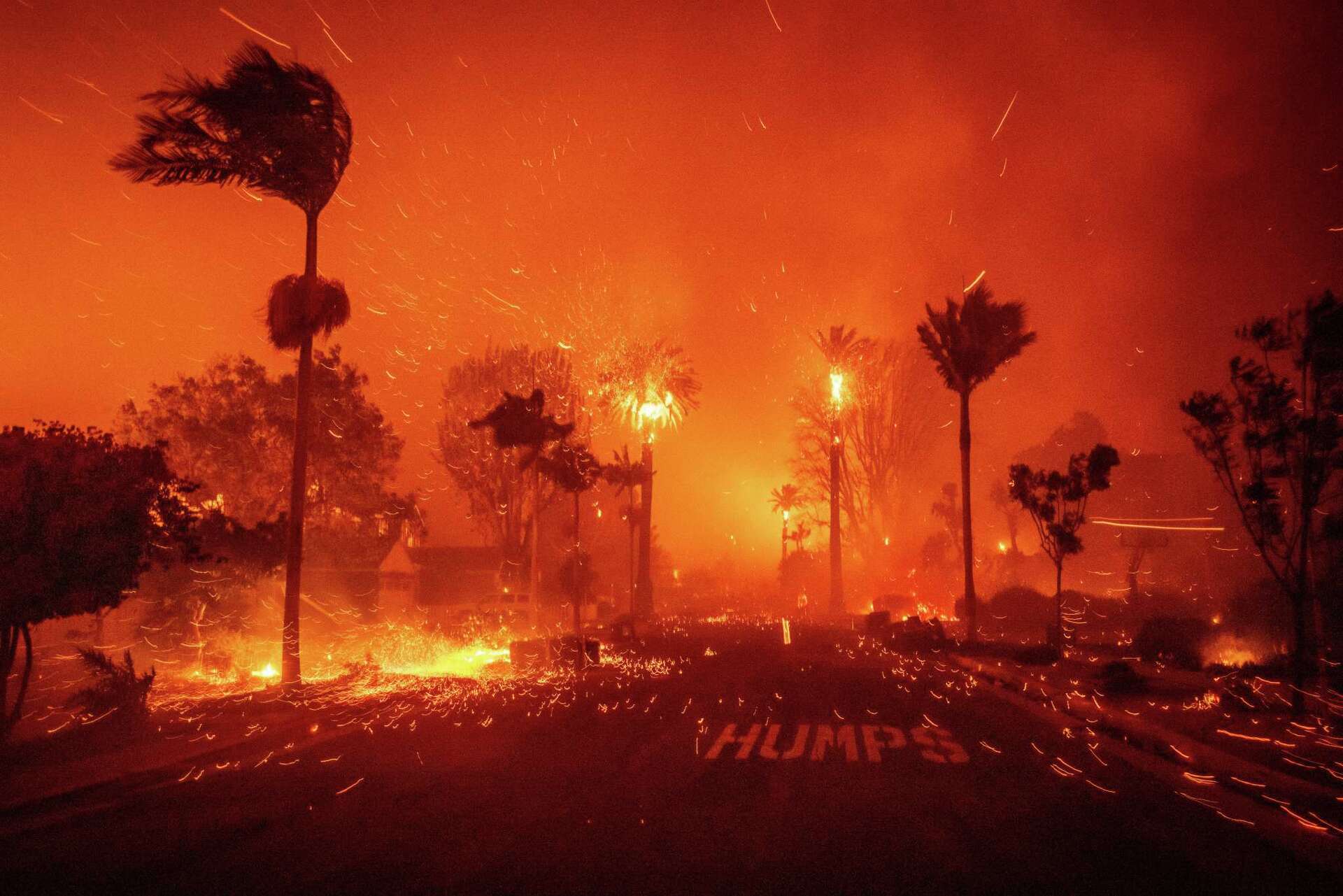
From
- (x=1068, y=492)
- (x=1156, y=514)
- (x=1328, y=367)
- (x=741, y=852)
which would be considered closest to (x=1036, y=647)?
(x=1068, y=492)

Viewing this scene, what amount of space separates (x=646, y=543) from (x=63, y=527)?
4281 centimetres

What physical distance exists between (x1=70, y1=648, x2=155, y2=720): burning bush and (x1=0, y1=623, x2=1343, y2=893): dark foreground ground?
32.8 inches

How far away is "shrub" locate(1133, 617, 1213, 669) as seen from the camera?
2486 centimetres

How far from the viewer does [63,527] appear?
38.9 feet

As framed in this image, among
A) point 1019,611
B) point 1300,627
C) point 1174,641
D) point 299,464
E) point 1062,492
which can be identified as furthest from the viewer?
point 1019,611

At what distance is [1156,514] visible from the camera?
71500mm

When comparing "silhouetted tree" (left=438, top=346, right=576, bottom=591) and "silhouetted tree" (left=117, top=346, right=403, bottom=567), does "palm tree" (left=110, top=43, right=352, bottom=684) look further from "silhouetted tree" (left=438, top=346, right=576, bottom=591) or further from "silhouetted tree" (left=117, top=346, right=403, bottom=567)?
"silhouetted tree" (left=438, top=346, right=576, bottom=591)

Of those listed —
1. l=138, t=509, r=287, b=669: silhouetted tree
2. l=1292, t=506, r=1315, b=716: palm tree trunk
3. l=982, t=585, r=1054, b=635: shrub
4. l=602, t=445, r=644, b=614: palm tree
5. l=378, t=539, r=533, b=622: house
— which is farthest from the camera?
l=602, t=445, r=644, b=614: palm tree

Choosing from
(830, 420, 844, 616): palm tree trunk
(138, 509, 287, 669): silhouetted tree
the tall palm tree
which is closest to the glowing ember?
(138, 509, 287, 669): silhouetted tree

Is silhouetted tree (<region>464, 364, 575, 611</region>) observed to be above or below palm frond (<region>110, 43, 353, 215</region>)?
below

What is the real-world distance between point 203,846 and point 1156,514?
75799mm

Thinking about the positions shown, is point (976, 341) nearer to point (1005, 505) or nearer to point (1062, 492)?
point (1062, 492)

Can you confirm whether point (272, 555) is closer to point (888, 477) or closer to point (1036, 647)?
point (1036, 647)

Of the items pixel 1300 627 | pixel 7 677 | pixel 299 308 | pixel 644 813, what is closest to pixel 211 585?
pixel 299 308
